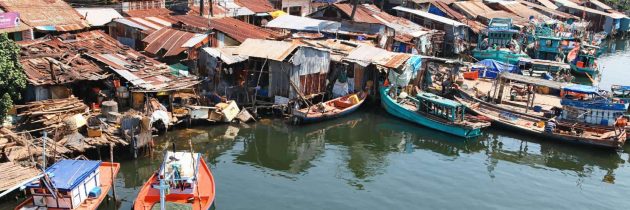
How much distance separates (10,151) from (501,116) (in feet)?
85.6

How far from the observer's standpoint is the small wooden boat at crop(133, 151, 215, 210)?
19.5m

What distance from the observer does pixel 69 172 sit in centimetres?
1897

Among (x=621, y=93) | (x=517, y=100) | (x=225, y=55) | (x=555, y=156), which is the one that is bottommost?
(x=555, y=156)

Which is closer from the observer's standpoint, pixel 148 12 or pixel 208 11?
pixel 148 12

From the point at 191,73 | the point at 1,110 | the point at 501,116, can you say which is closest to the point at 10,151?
the point at 1,110

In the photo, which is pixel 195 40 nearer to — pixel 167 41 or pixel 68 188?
pixel 167 41

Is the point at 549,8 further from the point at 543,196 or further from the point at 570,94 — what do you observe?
the point at 543,196

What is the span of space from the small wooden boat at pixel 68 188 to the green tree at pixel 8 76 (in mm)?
6449

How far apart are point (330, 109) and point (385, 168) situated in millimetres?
7195

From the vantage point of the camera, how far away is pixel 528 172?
26.9m

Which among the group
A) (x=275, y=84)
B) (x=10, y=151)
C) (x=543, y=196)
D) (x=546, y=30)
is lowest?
(x=543, y=196)

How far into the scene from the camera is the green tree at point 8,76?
23.7 meters

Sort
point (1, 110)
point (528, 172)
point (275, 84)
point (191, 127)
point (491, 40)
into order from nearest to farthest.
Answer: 1. point (1, 110)
2. point (528, 172)
3. point (191, 127)
4. point (275, 84)
5. point (491, 40)

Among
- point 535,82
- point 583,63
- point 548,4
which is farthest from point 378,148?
point 548,4
